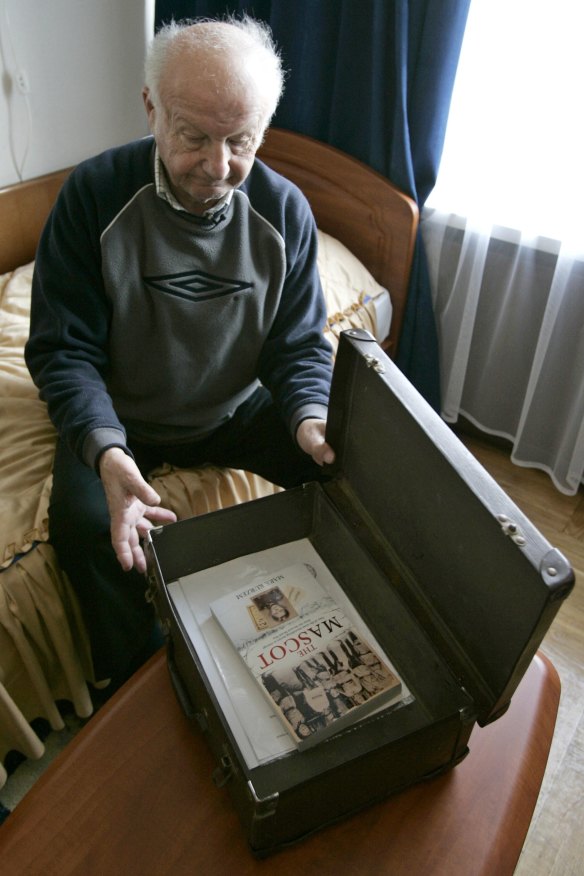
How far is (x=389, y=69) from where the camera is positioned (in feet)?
5.70

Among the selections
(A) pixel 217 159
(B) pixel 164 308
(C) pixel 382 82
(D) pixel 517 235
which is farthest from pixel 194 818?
(C) pixel 382 82

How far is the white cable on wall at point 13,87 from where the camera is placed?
5.69 feet

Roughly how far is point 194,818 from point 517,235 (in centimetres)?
150

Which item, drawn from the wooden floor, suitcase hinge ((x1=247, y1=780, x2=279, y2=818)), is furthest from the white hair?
the wooden floor

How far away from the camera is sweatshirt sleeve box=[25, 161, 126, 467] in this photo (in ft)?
3.59

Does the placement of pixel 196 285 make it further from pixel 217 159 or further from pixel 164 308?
pixel 217 159

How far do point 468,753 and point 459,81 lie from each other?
152 centimetres

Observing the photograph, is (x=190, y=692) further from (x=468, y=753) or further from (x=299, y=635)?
(x=468, y=753)

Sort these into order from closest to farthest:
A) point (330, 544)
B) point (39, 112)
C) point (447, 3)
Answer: point (330, 544) < point (447, 3) < point (39, 112)

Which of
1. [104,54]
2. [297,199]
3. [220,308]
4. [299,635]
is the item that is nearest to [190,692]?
[299,635]

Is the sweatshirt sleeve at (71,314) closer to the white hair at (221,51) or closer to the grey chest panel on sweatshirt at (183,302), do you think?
the grey chest panel on sweatshirt at (183,302)

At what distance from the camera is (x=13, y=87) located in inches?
71.0

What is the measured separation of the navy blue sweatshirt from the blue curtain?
681 mm

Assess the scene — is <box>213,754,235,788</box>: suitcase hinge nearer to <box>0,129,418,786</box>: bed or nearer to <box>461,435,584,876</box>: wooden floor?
<box>0,129,418,786</box>: bed
